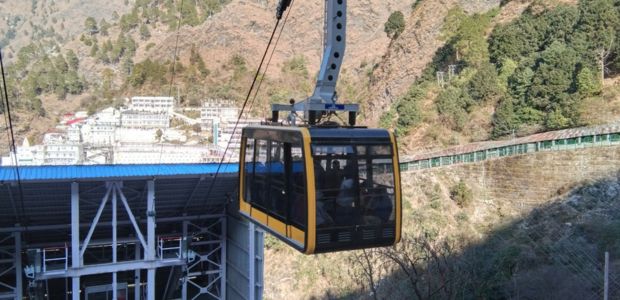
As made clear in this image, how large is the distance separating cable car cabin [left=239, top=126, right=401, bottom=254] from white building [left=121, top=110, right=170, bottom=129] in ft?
197

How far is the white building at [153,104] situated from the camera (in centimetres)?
6578

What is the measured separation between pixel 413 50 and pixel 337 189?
2952 cm

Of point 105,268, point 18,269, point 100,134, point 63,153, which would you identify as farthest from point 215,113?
point 105,268

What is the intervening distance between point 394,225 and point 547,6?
24.9m

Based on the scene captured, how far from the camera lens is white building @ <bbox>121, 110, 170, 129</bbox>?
62.9 metres

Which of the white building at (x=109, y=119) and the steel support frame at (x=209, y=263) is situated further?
the white building at (x=109, y=119)

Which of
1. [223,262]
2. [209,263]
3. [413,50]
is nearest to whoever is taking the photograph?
[223,262]

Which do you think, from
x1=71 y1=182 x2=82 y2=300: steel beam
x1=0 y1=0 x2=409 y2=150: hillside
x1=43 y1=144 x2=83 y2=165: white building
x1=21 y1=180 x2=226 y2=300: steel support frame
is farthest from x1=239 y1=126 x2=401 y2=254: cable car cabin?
x1=43 y1=144 x2=83 y2=165: white building

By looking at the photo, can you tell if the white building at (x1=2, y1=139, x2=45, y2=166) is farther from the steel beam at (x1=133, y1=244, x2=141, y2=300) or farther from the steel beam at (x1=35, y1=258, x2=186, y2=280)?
the steel beam at (x1=35, y1=258, x2=186, y2=280)

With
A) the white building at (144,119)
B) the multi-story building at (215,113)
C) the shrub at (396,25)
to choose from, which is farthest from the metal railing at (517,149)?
the white building at (144,119)

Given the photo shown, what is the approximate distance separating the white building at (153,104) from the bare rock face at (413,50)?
1528 inches

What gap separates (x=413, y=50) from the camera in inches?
1302

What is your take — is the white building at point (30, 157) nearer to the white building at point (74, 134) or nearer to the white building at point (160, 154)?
the white building at point (74, 134)

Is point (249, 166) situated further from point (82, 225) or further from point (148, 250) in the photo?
point (82, 225)
